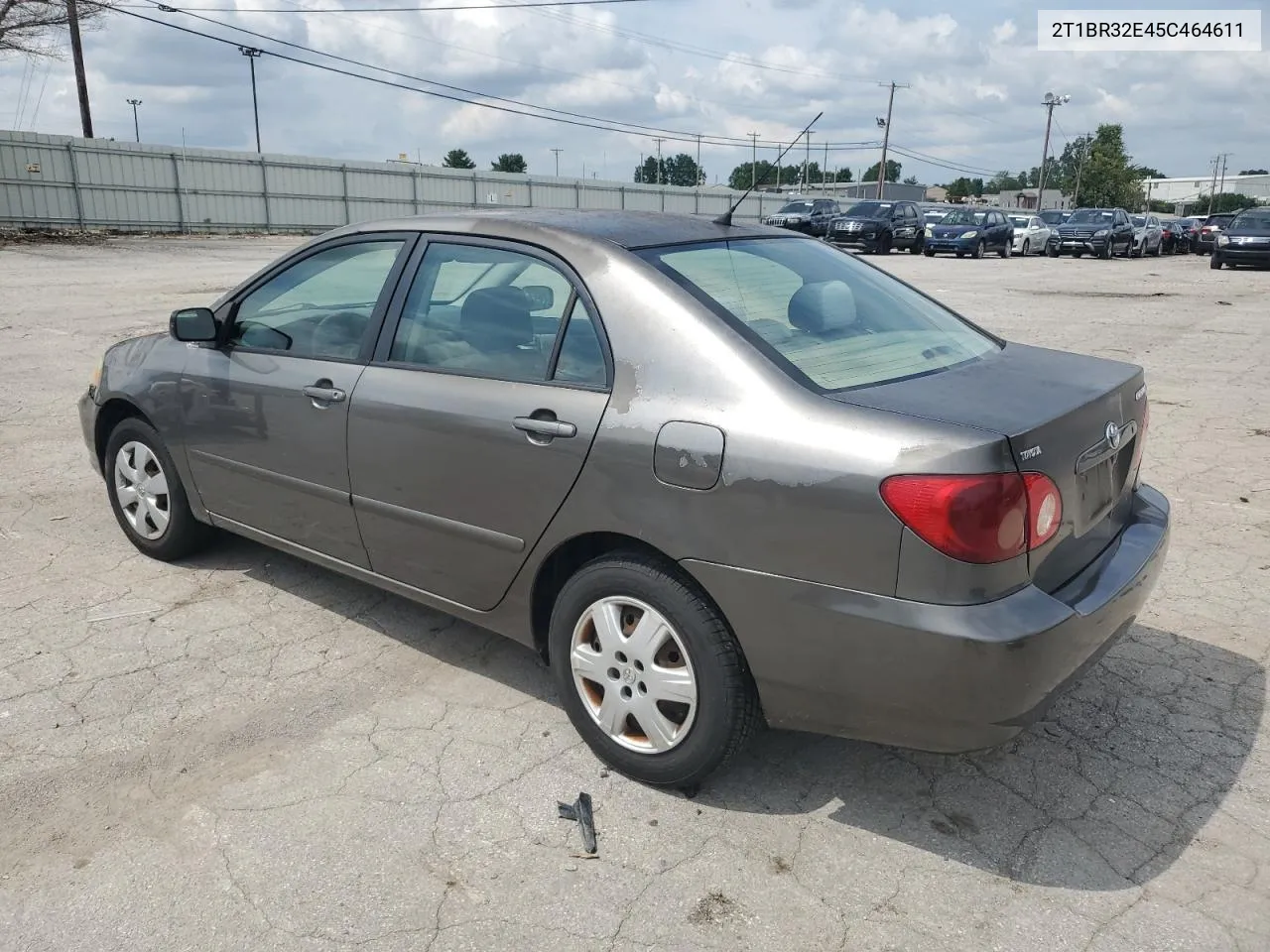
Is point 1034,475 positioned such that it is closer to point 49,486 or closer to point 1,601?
point 1,601

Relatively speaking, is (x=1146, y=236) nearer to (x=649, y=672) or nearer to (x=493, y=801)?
(x=649, y=672)

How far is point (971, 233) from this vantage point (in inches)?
1213

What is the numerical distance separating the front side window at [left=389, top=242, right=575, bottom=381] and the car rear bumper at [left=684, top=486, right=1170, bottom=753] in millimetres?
935

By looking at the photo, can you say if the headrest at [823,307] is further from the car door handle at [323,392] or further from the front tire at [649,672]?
the car door handle at [323,392]

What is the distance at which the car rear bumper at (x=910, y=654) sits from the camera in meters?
2.41

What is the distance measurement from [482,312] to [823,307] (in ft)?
3.65

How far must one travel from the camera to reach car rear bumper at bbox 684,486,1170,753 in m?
2.41

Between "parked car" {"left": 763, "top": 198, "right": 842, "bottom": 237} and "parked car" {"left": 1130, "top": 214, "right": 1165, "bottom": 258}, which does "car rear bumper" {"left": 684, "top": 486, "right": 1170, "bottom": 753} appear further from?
"parked car" {"left": 1130, "top": 214, "right": 1165, "bottom": 258}

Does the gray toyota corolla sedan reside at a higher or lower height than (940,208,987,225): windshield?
lower

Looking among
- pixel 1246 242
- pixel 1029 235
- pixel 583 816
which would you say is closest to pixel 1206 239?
pixel 1029 235

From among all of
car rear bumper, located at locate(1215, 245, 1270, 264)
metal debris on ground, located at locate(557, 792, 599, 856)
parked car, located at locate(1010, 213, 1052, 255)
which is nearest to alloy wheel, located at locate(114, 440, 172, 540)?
metal debris on ground, located at locate(557, 792, 599, 856)

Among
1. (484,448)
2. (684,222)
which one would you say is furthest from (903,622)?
(684,222)

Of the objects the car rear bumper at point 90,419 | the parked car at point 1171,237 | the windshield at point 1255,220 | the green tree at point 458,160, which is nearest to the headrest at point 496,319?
the car rear bumper at point 90,419

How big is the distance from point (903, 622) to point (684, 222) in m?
1.78
